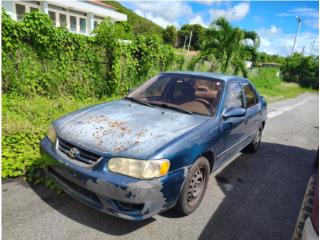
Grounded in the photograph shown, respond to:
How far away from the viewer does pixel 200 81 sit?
13.1 feet

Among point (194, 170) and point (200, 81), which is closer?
point (194, 170)

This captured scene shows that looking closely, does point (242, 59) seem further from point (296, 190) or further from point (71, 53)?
point (296, 190)

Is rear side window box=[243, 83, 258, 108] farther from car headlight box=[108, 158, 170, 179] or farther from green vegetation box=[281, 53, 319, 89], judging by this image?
green vegetation box=[281, 53, 319, 89]

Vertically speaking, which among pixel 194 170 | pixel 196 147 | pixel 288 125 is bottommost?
pixel 288 125

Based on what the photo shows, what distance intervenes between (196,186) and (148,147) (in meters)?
0.97

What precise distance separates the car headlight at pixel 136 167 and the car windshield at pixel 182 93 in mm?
1244

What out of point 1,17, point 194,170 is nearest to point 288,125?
point 194,170

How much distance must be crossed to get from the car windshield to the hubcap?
32.4 inches

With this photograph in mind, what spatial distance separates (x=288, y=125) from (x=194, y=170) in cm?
708

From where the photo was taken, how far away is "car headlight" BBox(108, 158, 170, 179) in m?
2.42

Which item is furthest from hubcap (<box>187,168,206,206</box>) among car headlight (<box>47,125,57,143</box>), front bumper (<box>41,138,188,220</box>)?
car headlight (<box>47,125,57,143</box>)

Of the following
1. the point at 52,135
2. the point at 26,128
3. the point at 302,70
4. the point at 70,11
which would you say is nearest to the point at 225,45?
the point at 26,128

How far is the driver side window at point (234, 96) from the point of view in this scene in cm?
382

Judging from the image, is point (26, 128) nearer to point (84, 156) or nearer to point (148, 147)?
point (84, 156)
